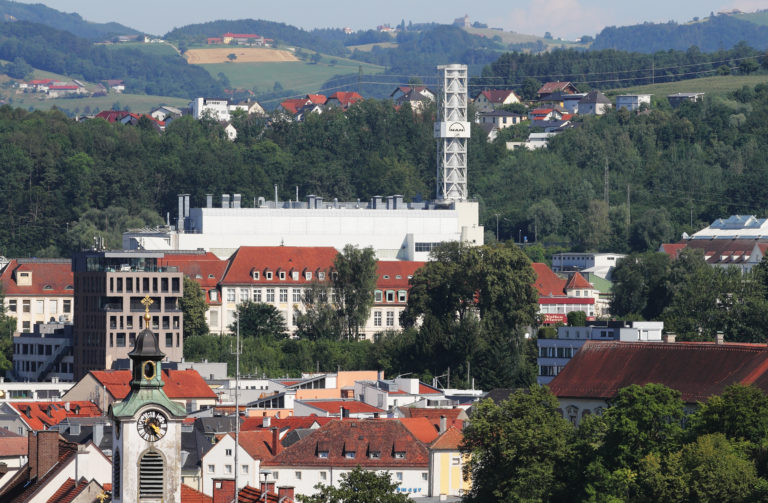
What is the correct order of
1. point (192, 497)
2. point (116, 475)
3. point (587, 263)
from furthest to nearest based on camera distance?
point (587, 263) < point (192, 497) < point (116, 475)

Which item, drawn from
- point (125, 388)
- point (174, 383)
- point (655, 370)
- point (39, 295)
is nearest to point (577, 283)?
point (39, 295)

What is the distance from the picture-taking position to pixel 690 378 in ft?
305

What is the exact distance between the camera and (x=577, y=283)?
172 m

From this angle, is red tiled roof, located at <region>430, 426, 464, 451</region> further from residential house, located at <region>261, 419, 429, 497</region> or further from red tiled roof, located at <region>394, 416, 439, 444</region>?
red tiled roof, located at <region>394, 416, 439, 444</region>

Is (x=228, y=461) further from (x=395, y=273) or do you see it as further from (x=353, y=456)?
(x=395, y=273)

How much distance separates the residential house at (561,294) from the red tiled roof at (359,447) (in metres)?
68.6

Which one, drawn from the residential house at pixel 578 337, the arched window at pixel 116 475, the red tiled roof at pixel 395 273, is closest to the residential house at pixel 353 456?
the residential house at pixel 578 337

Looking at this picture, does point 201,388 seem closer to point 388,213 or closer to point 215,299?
point 215,299

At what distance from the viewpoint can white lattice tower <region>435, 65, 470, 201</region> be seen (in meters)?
192

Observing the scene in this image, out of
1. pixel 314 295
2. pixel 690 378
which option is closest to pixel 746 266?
pixel 314 295

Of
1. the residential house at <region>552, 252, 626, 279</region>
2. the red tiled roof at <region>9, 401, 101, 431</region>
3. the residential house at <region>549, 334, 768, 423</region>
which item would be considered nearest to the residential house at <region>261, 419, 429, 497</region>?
the residential house at <region>549, 334, 768, 423</region>

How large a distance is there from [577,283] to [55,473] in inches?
4601

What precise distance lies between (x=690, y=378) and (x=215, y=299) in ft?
213

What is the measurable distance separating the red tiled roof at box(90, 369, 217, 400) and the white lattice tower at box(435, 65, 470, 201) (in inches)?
3107
